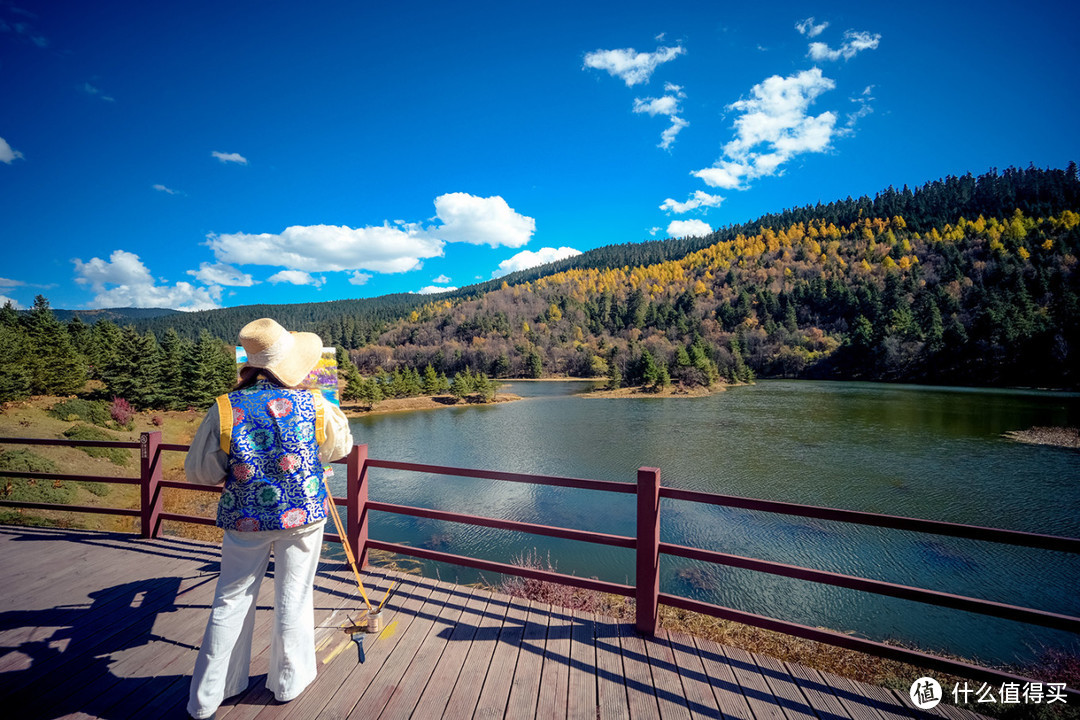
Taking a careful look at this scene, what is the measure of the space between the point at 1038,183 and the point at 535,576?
162m

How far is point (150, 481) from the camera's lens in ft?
15.9

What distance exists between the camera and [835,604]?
9.27 m

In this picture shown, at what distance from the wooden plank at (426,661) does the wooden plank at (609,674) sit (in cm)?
106

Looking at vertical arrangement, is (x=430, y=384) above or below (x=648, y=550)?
below

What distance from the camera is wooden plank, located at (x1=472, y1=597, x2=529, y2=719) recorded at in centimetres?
257

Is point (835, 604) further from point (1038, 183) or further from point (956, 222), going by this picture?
point (1038, 183)

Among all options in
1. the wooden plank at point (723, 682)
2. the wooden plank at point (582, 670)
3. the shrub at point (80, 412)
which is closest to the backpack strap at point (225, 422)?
the wooden plank at point (582, 670)

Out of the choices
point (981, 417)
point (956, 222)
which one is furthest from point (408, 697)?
point (956, 222)

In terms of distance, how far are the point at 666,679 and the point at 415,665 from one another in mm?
1615

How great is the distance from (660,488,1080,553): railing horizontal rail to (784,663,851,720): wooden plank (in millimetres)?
1014

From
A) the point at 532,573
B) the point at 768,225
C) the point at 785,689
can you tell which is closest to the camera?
the point at 785,689

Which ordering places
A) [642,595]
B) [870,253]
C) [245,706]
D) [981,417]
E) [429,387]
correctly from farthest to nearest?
[870,253], [429,387], [981,417], [642,595], [245,706]

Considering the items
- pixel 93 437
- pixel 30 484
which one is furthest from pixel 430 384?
pixel 30 484

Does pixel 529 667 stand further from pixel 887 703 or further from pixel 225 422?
pixel 225 422
